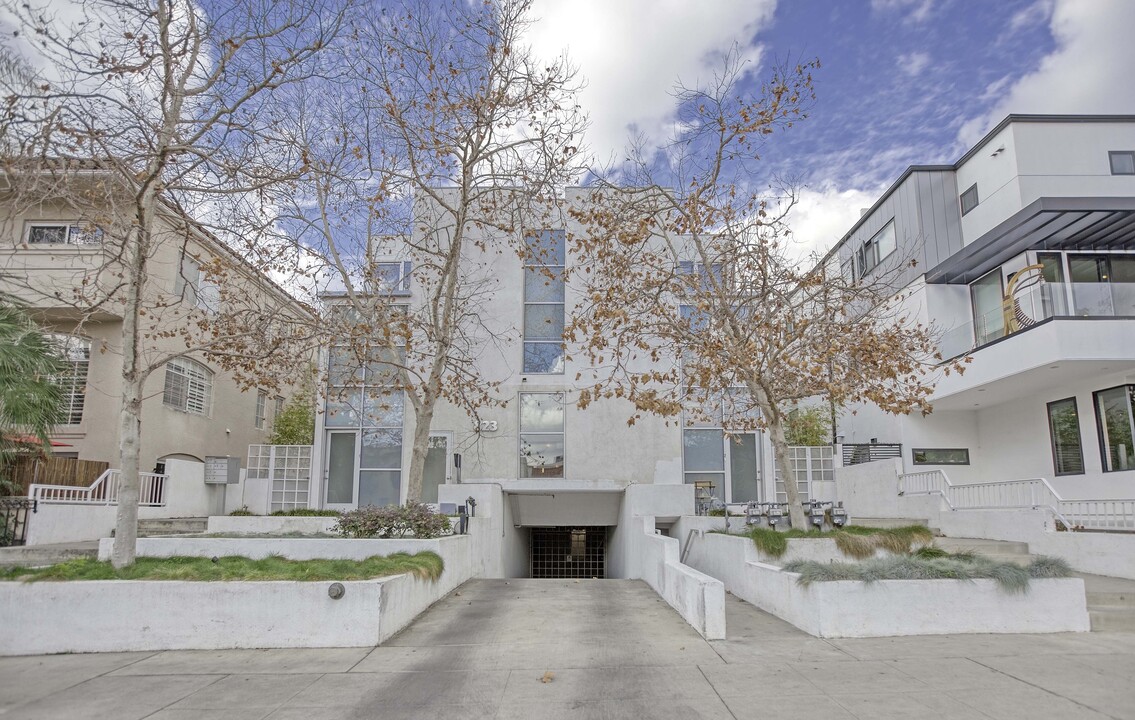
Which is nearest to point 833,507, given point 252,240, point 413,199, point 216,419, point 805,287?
point 805,287

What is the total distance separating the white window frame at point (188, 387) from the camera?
18.7 meters

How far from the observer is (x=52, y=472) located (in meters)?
13.9

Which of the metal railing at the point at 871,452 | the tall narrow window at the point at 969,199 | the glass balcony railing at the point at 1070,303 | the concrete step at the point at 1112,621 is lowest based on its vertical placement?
the concrete step at the point at 1112,621

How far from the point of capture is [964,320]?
61.8 ft

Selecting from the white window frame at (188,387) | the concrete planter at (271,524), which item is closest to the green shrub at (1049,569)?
the concrete planter at (271,524)

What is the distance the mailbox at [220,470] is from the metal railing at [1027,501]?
15.5 metres

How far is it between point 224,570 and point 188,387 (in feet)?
41.7

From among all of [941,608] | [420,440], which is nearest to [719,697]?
[941,608]

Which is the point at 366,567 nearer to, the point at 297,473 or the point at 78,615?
the point at 78,615

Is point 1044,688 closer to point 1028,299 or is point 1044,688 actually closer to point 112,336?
point 1028,299

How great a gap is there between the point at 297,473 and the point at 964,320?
17318mm

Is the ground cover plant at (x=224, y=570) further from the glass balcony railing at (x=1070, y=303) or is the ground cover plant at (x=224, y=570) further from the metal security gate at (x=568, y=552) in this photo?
the glass balcony railing at (x=1070, y=303)

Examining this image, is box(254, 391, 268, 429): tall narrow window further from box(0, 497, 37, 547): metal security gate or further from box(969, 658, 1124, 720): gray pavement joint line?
box(969, 658, 1124, 720): gray pavement joint line

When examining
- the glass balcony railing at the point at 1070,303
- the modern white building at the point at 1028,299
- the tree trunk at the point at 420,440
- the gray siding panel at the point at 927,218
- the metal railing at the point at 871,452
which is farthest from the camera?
the gray siding panel at the point at 927,218
